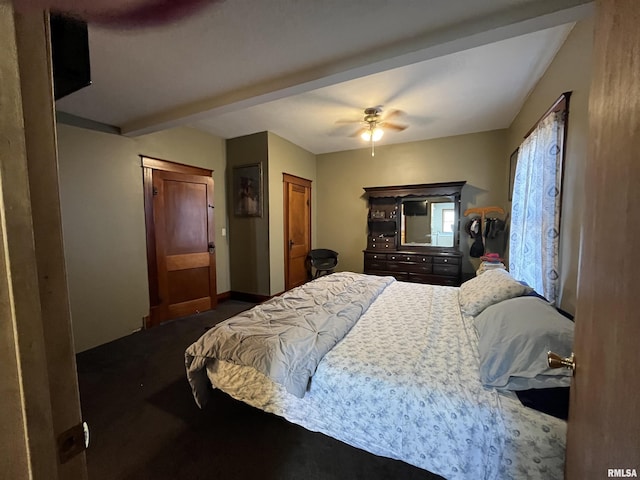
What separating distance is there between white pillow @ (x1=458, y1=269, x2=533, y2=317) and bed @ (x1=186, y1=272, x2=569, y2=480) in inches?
0.4

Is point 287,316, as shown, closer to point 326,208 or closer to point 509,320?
point 509,320

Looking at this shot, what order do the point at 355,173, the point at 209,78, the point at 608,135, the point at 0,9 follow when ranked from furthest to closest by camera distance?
the point at 355,173, the point at 209,78, the point at 608,135, the point at 0,9

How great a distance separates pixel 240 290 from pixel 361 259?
228 centimetres

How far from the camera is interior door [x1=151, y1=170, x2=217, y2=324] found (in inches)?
129

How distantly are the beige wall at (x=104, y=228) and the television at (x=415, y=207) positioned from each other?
364 cm

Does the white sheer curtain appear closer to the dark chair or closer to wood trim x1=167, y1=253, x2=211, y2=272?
the dark chair

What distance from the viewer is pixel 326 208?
17.1 ft

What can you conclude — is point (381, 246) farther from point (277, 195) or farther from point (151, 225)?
point (151, 225)

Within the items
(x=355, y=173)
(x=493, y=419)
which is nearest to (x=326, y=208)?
(x=355, y=173)

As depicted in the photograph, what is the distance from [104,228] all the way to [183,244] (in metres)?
0.87

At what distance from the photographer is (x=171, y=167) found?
3.38 m

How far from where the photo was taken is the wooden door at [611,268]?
0.54 metres

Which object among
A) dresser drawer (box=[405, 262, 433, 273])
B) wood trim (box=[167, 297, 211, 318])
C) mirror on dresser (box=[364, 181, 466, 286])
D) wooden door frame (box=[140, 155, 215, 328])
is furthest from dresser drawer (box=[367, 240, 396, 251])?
wooden door frame (box=[140, 155, 215, 328])

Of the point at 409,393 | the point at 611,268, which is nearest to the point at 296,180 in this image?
the point at 409,393
